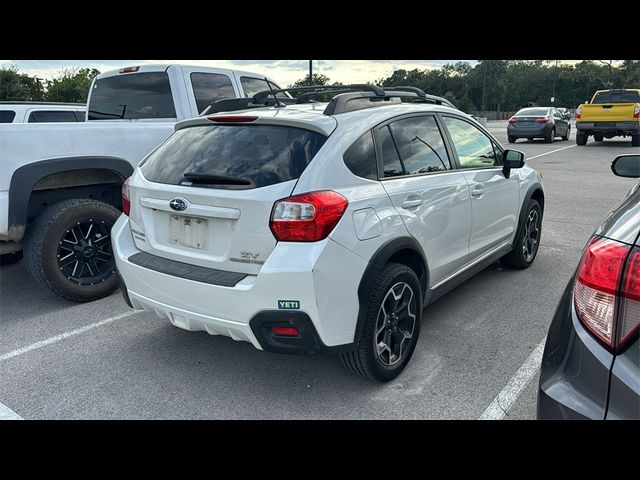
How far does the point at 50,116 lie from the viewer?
873 centimetres

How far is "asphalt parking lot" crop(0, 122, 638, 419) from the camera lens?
303 cm

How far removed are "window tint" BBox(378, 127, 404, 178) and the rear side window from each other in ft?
0.36

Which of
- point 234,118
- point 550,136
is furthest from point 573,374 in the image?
point 550,136

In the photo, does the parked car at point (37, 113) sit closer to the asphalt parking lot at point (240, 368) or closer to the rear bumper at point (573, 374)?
the asphalt parking lot at point (240, 368)

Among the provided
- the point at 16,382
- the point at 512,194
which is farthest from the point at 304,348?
the point at 512,194

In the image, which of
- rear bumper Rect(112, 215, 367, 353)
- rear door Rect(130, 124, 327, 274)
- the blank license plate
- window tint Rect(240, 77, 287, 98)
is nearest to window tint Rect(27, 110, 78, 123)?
window tint Rect(240, 77, 287, 98)

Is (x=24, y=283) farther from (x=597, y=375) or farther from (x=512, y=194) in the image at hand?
(x=597, y=375)

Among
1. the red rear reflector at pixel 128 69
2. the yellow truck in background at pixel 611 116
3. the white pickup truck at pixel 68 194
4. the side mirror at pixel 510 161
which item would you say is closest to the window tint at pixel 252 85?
the red rear reflector at pixel 128 69

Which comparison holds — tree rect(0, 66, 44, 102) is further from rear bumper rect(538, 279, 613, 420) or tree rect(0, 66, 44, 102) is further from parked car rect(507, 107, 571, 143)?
rear bumper rect(538, 279, 613, 420)

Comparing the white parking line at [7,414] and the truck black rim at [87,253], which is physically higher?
the truck black rim at [87,253]

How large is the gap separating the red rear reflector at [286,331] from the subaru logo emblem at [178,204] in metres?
0.90

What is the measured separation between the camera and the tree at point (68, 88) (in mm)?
29141

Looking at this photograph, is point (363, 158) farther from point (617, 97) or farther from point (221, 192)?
point (617, 97)

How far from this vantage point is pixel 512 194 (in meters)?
4.84
